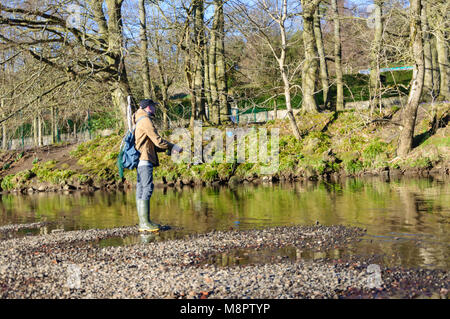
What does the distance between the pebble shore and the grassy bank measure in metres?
14.7

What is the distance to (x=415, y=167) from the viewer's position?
22703 millimetres

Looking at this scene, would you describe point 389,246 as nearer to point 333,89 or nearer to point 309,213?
point 309,213

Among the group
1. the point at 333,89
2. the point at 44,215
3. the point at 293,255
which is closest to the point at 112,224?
the point at 44,215

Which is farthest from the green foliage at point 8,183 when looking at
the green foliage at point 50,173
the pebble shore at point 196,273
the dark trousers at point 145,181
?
the pebble shore at point 196,273

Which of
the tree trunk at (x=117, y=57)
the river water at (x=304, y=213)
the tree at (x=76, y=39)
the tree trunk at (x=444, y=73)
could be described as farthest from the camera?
the tree trunk at (x=444, y=73)

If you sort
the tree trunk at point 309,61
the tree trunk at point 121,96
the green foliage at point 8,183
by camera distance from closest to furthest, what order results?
1. the tree trunk at point 121,96
2. the tree trunk at point 309,61
3. the green foliage at point 8,183

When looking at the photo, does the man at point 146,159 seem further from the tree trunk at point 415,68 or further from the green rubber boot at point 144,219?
the tree trunk at point 415,68

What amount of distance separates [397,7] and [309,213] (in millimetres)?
15512

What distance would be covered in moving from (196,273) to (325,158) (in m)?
18.4

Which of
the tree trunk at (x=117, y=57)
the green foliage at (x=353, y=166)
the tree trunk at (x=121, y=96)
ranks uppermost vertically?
the tree trunk at (x=117, y=57)

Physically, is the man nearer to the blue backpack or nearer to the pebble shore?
the blue backpack

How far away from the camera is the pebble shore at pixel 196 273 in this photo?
20.1 ft

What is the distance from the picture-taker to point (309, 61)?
27281 mm

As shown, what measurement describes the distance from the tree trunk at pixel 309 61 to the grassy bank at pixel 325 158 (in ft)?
2.74
